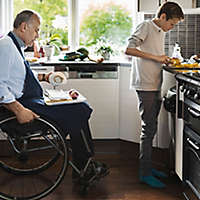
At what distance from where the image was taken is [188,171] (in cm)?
277

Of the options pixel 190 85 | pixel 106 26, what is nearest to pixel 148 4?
pixel 106 26

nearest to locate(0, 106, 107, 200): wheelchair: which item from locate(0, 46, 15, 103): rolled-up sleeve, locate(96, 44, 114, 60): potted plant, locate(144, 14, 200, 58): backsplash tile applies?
locate(0, 46, 15, 103): rolled-up sleeve

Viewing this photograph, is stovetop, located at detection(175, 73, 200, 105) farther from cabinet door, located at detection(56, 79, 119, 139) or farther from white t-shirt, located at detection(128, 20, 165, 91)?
cabinet door, located at detection(56, 79, 119, 139)

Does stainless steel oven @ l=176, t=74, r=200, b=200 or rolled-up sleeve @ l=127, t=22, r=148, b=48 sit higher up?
rolled-up sleeve @ l=127, t=22, r=148, b=48

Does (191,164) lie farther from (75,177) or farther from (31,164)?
(31,164)

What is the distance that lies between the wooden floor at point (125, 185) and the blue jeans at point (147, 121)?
0.49 feet

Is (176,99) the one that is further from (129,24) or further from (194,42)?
(129,24)

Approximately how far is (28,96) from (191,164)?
1096 millimetres

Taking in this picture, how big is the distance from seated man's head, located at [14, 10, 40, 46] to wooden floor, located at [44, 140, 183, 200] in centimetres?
107

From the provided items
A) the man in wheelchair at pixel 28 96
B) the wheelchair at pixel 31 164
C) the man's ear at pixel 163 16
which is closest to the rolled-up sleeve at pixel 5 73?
the man in wheelchair at pixel 28 96

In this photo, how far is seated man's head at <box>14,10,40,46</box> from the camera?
277 cm

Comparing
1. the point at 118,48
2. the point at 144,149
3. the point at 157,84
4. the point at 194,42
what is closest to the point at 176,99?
the point at 157,84

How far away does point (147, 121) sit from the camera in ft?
10.4

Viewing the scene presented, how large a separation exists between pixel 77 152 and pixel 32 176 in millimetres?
497
